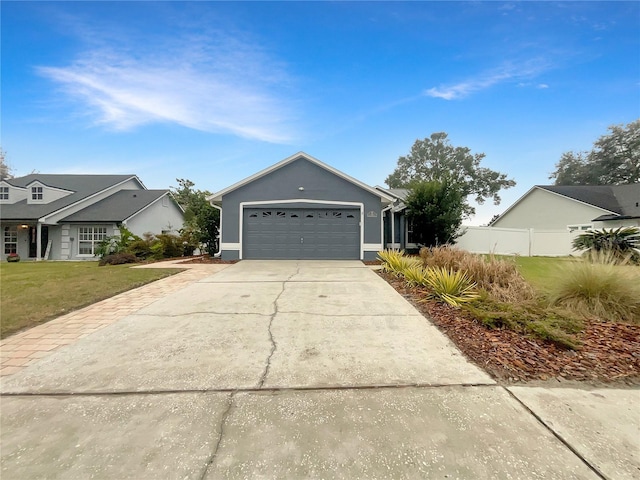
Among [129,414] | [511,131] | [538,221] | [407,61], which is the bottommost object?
[129,414]

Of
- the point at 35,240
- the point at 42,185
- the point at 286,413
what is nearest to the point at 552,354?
the point at 286,413

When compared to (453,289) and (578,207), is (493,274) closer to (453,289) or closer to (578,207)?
(453,289)

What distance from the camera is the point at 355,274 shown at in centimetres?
906

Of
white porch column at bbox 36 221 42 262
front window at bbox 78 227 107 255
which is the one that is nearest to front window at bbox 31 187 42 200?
white porch column at bbox 36 221 42 262

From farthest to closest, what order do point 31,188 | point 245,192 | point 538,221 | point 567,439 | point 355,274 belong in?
point 538,221
point 31,188
point 245,192
point 355,274
point 567,439

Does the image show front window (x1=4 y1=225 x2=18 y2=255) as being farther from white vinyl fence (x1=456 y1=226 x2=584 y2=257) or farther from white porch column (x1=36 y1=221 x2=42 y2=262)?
white vinyl fence (x1=456 y1=226 x2=584 y2=257)

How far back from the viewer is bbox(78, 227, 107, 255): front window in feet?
57.3

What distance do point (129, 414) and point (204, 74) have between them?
12.9 metres

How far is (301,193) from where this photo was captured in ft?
43.5

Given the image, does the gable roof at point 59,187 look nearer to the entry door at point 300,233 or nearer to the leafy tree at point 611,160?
the entry door at point 300,233

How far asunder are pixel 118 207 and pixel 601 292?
23.1 meters

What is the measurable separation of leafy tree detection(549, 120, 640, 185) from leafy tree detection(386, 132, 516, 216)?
876 centimetres

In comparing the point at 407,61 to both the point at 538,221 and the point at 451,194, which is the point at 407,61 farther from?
the point at 538,221

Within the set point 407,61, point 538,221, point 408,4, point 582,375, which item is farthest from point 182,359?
point 538,221
